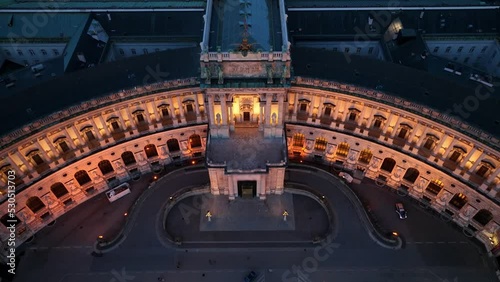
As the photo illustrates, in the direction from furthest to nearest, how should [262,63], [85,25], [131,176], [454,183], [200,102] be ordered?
1. [85,25]
2. [131,176]
3. [200,102]
4. [454,183]
5. [262,63]

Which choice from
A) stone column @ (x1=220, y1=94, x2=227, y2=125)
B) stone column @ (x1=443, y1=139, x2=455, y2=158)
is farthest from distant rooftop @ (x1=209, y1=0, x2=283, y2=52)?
stone column @ (x1=443, y1=139, x2=455, y2=158)

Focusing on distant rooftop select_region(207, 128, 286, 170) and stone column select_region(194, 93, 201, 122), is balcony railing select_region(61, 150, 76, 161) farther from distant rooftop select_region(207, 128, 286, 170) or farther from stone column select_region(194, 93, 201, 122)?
distant rooftop select_region(207, 128, 286, 170)

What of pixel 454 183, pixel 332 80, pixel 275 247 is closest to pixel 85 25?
pixel 332 80

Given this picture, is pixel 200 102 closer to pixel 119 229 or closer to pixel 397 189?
pixel 119 229

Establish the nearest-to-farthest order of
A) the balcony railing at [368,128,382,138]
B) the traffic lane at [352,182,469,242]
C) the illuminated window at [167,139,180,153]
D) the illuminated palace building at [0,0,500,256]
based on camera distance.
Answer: the illuminated palace building at [0,0,500,256] < the traffic lane at [352,182,469,242] < the balcony railing at [368,128,382,138] < the illuminated window at [167,139,180,153]

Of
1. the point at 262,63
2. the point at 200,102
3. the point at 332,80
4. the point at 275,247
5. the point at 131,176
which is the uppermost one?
the point at 262,63
